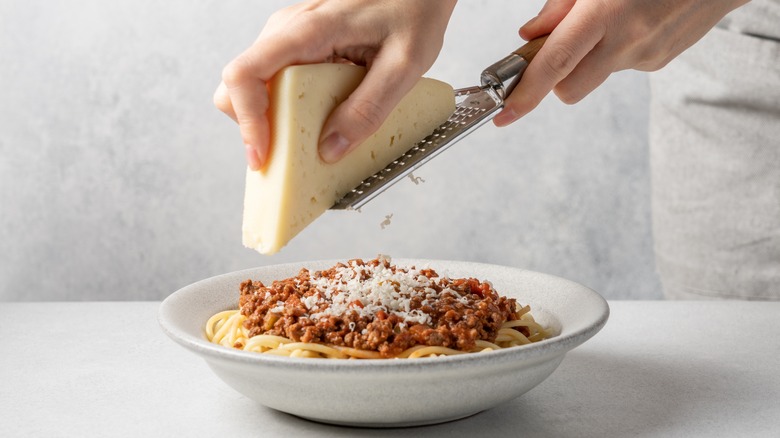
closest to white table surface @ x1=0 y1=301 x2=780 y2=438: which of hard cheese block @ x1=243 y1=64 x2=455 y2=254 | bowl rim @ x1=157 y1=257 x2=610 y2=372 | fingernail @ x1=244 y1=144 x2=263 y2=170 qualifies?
bowl rim @ x1=157 y1=257 x2=610 y2=372

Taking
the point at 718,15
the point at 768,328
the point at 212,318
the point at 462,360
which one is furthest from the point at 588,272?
the point at 462,360

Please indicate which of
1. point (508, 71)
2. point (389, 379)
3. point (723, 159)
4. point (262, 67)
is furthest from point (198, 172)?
point (389, 379)

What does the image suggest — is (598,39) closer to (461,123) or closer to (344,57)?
(461,123)

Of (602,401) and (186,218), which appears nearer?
(602,401)

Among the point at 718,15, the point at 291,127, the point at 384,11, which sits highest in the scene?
the point at 718,15

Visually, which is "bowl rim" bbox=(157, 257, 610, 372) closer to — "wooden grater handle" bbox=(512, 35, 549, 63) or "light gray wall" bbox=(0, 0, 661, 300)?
"wooden grater handle" bbox=(512, 35, 549, 63)

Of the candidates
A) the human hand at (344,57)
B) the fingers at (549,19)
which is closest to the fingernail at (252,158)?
the human hand at (344,57)

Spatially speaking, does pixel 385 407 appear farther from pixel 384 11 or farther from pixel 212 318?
pixel 384 11
